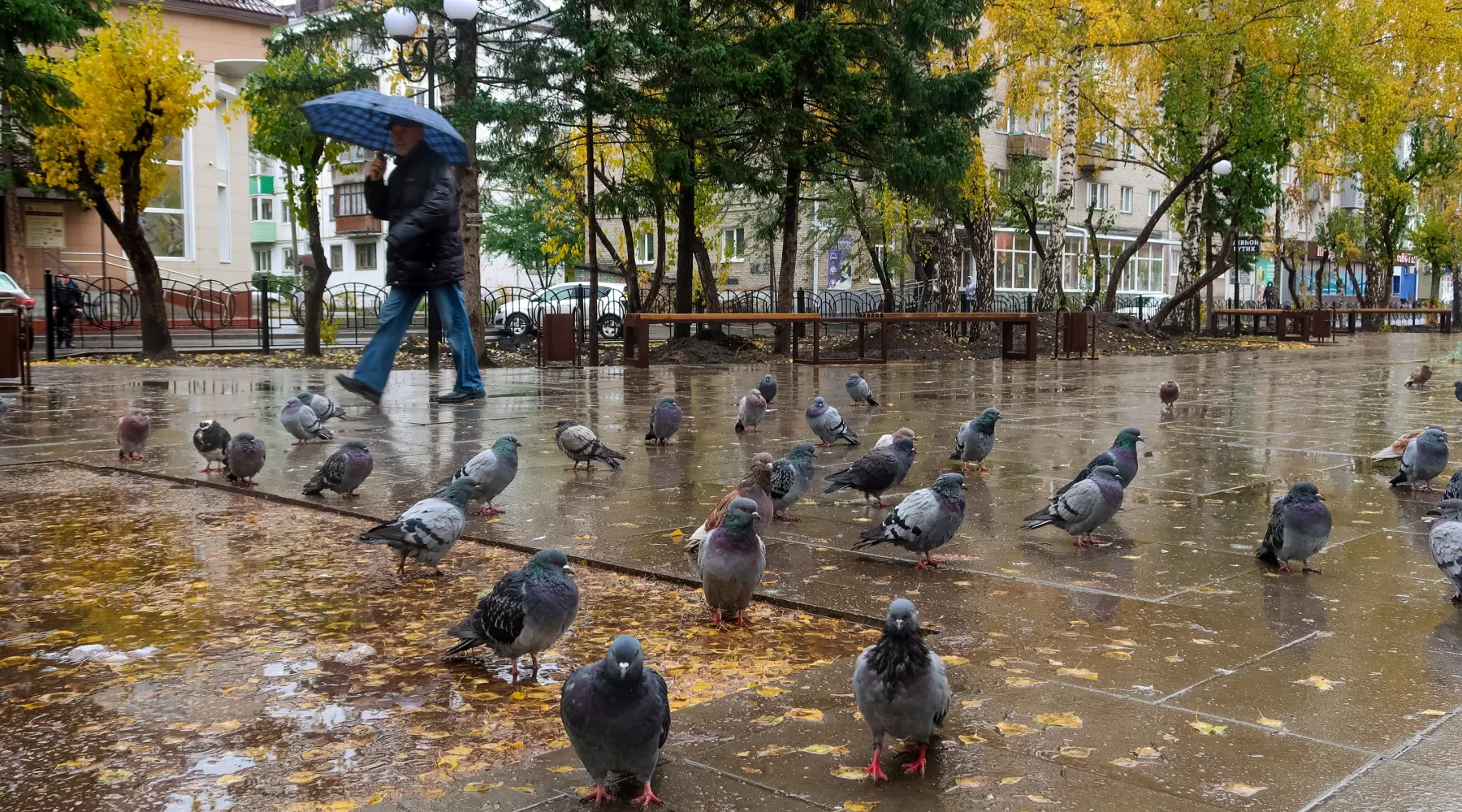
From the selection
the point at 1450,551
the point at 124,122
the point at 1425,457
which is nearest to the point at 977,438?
the point at 1425,457

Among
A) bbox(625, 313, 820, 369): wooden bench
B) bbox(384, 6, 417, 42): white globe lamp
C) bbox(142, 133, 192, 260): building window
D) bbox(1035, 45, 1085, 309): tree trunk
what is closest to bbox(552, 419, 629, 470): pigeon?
bbox(384, 6, 417, 42): white globe lamp

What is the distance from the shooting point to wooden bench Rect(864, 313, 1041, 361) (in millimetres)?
19281

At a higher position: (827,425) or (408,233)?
(408,233)

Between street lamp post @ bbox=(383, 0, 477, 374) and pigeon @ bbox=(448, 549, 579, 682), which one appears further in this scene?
street lamp post @ bbox=(383, 0, 477, 374)

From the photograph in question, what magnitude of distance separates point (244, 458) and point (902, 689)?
4.85 meters

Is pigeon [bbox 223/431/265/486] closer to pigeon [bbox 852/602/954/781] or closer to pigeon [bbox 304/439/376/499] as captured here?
pigeon [bbox 304/439/376/499]

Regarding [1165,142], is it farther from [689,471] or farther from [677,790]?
[677,790]

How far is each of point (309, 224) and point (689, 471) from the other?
1454 centimetres

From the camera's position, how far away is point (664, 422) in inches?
325

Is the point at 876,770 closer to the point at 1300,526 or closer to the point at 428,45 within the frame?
the point at 1300,526

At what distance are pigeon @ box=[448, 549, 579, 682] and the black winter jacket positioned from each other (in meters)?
4.78

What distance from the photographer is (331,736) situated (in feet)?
9.64

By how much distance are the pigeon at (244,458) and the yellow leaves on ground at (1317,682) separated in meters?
5.32

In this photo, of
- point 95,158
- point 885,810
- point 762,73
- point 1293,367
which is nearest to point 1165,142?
point 1293,367
